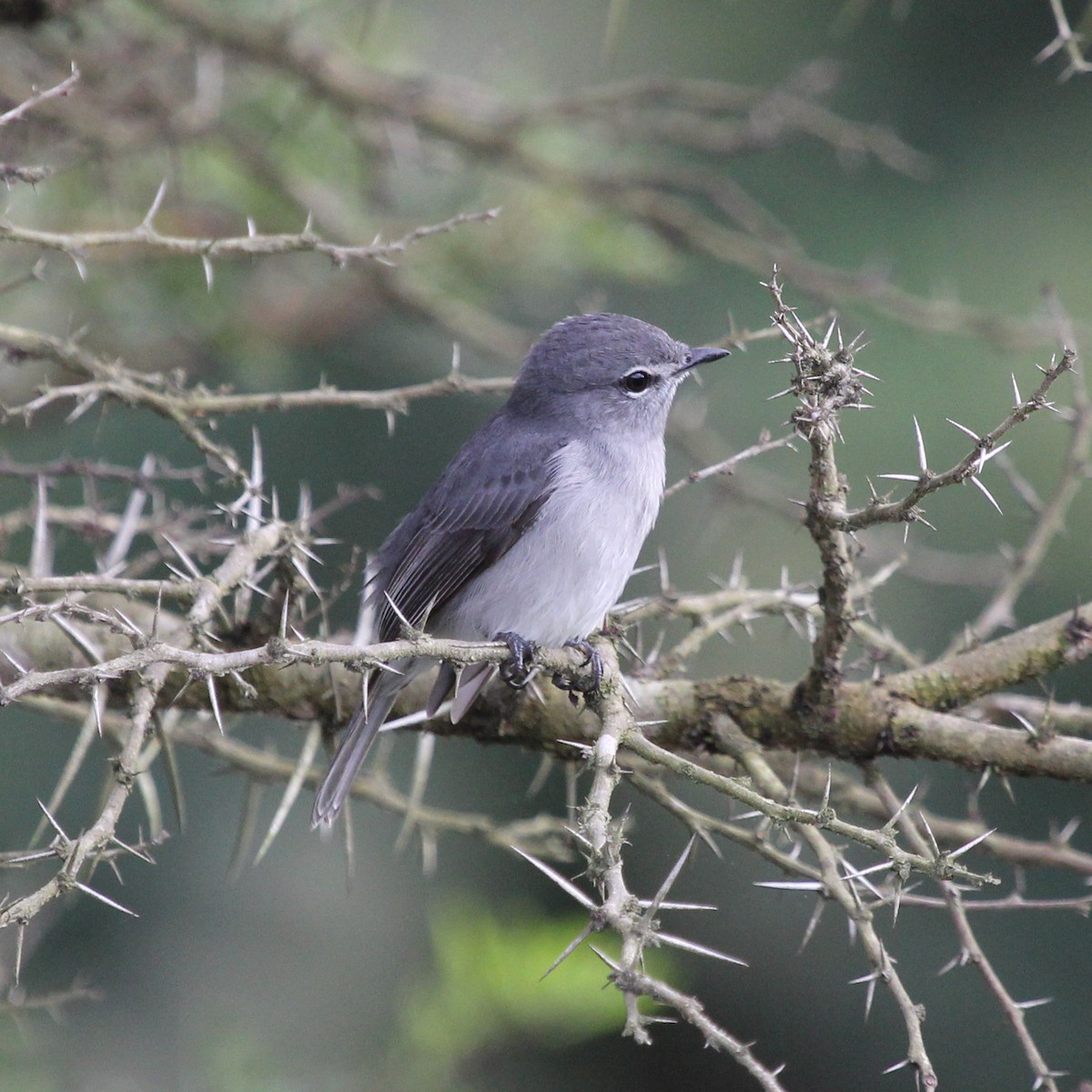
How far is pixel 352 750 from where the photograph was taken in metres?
3.98

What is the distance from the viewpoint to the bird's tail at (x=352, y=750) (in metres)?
3.96

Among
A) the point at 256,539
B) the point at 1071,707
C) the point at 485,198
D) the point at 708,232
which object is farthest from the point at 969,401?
the point at 256,539

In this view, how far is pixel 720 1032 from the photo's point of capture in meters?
1.98

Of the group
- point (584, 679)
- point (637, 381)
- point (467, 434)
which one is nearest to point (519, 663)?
point (584, 679)

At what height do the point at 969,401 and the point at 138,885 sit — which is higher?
the point at 969,401

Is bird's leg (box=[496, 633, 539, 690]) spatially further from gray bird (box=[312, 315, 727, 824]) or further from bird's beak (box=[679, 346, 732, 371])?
bird's beak (box=[679, 346, 732, 371])

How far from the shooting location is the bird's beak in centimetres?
Result: 418

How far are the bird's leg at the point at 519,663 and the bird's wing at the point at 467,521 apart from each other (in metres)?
0.66

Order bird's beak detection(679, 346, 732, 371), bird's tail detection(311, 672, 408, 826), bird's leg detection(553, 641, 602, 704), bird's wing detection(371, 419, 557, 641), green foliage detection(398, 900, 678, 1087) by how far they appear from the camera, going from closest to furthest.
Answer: bird's leg detection(553, 641, 602, 704)
bird's tail detection(311, 672, 408, 826)
bird's beak detection(679, 346, 732, 371)
green foliage detection(398, 900, 678, 1087)
bird's wing detection(371, 419, 557, 641)

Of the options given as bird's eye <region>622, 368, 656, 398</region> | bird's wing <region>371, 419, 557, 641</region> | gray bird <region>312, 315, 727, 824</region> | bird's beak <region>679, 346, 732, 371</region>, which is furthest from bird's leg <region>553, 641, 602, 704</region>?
bird's eye <region>622, 368, 656, 398</region>

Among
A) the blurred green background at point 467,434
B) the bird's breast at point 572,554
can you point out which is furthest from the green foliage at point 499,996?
the bird's breast at point 572,554

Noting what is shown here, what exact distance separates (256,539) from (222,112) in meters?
2.93

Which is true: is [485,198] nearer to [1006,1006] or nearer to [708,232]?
[708,232]

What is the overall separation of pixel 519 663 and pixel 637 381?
1.60 metres
